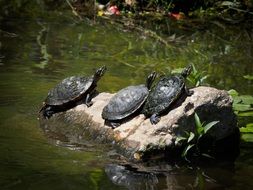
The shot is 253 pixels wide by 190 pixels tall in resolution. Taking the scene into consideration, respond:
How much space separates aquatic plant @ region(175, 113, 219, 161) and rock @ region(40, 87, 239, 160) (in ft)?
0.21

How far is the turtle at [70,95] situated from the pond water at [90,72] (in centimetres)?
29

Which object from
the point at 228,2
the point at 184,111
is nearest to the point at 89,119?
the point at 184,111

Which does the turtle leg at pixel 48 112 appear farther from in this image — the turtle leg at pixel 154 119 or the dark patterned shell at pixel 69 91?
the turtle leg at pixel 154 119

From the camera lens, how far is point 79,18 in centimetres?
1234

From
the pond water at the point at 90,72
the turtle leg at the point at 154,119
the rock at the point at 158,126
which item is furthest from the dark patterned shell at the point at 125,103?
the pond water at the point at 90,72

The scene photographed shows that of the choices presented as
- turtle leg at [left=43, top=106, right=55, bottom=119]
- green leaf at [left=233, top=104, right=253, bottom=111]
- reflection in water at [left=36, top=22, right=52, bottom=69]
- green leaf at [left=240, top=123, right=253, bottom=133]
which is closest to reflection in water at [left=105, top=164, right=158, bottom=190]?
turtle leg at [left=43, top=106, right=55, bottom=119]

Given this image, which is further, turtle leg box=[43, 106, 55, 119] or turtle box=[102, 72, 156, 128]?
turtle leg box=[43, 106, 55, 119]

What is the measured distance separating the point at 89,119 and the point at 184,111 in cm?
108

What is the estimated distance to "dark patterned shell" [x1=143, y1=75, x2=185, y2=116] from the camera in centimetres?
489

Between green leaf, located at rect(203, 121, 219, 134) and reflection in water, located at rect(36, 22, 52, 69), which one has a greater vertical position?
green leaf, located at rect(203, 121, 219, 134)

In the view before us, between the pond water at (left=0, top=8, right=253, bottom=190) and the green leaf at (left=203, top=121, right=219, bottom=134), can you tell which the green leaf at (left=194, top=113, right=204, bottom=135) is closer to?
the green leaf at (left=203, top=121, right=219, bottom=134)

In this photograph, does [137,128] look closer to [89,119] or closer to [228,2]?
[89,119]

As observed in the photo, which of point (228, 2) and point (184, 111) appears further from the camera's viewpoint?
point (228, 2)

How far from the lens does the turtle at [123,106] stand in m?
5.03
